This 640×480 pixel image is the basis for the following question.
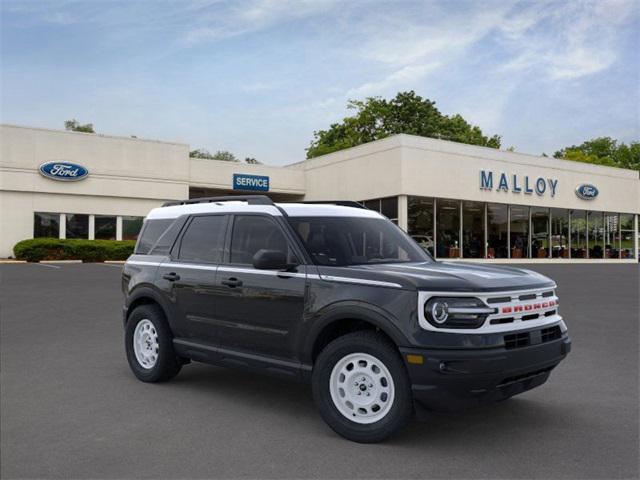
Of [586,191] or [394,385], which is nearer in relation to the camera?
[394,385]

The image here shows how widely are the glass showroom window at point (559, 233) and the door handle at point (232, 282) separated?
41497 mm

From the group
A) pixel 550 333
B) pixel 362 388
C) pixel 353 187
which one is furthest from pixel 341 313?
pixel 353 187

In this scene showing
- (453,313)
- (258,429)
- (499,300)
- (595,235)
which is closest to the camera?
(453,313)

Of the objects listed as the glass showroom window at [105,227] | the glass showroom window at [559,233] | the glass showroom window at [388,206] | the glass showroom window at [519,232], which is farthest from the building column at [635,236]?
the glass showroom window at [105,227]

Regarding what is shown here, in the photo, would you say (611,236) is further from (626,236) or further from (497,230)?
(497,230)

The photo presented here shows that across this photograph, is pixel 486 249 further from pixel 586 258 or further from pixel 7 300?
pixel 7 300

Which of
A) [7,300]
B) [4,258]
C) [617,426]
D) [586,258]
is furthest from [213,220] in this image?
[586,258]

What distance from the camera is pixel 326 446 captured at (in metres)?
4.49

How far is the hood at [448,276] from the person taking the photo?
444cm

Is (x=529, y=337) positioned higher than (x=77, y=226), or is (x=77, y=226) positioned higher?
(x=77, y=226)

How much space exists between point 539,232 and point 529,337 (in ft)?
133

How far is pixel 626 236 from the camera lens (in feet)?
161

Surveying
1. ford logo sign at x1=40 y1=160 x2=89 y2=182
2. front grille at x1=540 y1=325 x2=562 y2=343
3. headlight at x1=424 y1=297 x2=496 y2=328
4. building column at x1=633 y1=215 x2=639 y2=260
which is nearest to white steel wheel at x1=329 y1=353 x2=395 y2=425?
headlight at x1=424 y1=297 x2=496 y2=328

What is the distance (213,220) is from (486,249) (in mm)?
35278
